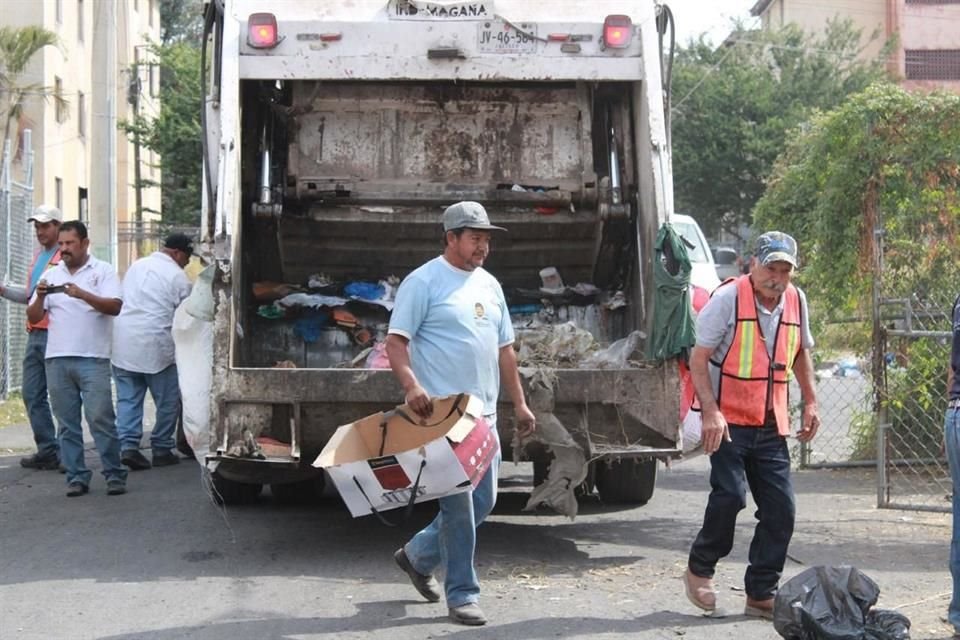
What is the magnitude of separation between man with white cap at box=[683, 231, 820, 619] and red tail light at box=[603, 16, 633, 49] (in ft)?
6.47

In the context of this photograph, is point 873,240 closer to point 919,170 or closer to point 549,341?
A: point 919,170

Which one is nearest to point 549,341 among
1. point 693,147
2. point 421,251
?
point 421,251

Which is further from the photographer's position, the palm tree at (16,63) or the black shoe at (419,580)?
the palm tree at (16,63)

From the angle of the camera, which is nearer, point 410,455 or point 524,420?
point 410,455

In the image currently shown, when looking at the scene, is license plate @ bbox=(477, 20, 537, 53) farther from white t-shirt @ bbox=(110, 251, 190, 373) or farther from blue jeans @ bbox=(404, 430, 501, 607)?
white t-shirt @ bbox=(110, 251, 190, 373)

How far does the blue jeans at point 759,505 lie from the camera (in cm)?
569

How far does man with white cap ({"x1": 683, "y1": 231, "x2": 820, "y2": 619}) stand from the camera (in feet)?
18.6

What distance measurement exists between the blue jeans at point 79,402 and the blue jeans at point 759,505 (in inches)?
161

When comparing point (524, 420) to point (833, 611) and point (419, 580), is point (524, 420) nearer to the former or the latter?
point (419, 580)

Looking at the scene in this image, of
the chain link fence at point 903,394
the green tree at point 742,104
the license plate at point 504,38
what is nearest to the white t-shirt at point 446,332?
the license plate at point 504,38

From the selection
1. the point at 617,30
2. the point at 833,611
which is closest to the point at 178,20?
the point at 617,30

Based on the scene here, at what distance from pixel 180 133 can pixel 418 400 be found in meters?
25.6

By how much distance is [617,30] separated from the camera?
735 centimetres

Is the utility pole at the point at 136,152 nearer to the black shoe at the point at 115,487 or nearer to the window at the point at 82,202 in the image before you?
the window at the point at 82,202
